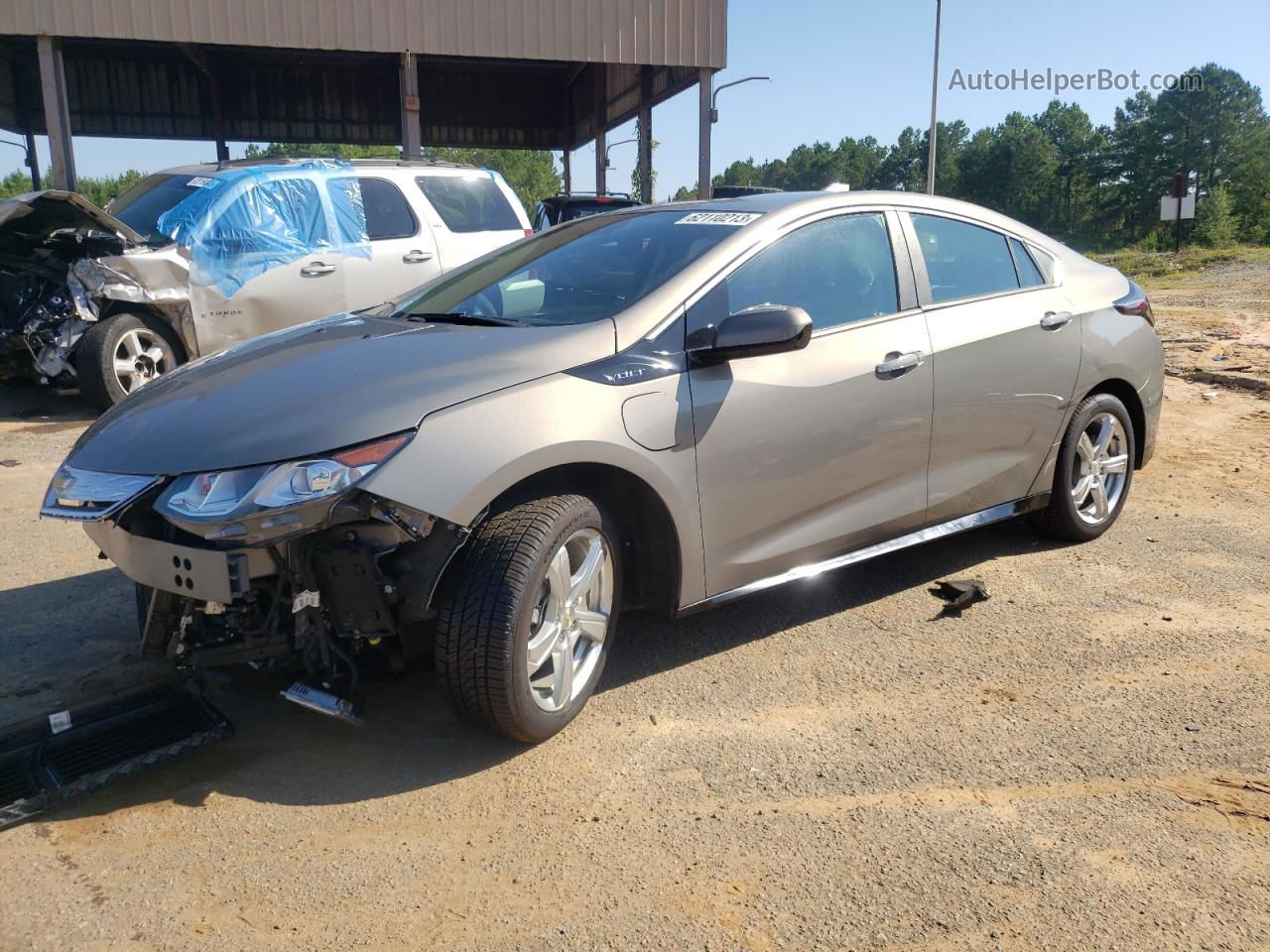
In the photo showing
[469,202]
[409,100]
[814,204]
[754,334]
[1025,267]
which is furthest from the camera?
[409,100]

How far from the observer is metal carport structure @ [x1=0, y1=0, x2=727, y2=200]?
16875mm

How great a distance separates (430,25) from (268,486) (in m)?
17.2

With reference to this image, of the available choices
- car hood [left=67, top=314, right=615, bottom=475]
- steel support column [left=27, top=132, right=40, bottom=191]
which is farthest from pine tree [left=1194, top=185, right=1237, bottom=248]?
car hood [left=67, top=314, right=615, bottom=475]

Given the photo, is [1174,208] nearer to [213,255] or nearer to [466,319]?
[213,255]

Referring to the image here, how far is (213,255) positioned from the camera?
27.0ft

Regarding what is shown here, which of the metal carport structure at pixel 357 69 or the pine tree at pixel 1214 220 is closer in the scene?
the metal carport structure at pixel 357 69

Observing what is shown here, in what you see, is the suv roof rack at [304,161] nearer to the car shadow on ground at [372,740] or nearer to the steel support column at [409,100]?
the car shadow on ground at [372,740]

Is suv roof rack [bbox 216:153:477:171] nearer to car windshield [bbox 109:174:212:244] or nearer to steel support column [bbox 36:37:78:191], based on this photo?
car windshield [bbox 109:174:212:244]

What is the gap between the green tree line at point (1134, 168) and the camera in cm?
6125

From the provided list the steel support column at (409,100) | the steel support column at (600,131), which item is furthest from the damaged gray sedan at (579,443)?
the steel support column at (600,131)

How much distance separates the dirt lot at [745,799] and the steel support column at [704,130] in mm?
15973

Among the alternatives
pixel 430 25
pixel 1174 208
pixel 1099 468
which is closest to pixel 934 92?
pixel 1174 208

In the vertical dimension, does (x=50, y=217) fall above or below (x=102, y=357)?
above

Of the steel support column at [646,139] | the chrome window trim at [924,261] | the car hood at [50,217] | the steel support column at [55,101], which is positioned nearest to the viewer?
the chrome window trim at [924,261]
